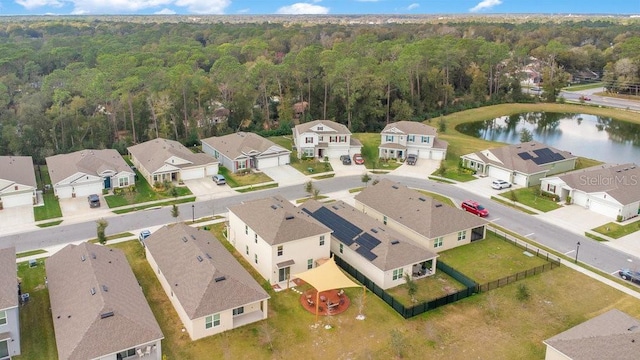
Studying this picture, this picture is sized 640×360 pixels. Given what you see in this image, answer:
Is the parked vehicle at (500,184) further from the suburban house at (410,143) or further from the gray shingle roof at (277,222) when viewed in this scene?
the gray shingle roof at (277,222)

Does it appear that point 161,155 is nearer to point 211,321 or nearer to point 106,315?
point 211,321

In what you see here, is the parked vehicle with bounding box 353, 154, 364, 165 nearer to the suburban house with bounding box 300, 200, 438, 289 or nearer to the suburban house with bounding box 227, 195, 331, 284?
the suburban house with bounding box 300, 200, 438, 289

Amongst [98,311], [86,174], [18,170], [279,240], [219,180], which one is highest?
[18,170]

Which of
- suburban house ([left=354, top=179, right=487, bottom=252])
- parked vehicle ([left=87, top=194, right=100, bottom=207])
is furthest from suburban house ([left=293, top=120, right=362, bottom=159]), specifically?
parked vehicle ([left=87, top=194, right=100, bottom=207])

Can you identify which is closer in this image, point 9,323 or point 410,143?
point 9,323

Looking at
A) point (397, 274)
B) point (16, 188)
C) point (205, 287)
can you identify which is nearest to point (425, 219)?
point (397, 274)

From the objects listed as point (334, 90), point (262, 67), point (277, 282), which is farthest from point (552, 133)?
point (277, 282)
